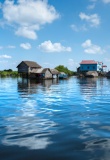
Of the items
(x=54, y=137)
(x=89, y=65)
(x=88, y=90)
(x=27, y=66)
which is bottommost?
(x=54, y=137)

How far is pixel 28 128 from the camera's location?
9906 mm

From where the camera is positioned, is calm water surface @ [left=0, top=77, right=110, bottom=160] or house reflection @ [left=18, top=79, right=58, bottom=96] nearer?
calm water surface @ [left=0, top=77, right=110, bottom=160]

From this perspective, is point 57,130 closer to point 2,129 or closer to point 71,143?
point 71,143

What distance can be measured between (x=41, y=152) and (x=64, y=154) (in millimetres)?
736

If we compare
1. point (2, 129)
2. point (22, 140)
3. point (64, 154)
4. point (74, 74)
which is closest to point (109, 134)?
point (64, 154)

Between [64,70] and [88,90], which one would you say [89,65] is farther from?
[88,90]

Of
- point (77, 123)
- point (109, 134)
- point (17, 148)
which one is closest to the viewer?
point (17, 148)

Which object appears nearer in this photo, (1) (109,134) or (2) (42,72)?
(1) (109,134)

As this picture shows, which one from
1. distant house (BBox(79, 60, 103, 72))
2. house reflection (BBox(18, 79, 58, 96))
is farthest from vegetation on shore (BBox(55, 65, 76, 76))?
house reflection (BBox(18, 79, 58, 96))

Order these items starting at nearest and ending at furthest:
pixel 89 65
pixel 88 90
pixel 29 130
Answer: pixel 29 130, pixel 88 90, pixel 89 65

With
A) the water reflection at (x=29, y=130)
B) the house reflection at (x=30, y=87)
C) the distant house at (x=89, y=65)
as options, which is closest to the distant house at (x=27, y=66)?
the distant house at (x=89, y=65)

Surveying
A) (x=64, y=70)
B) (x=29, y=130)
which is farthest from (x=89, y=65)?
(x=29, y=130)

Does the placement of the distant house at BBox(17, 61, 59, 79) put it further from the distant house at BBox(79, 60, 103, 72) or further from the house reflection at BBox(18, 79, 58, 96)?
the distant house at BBox(79, 60, 103, 72)

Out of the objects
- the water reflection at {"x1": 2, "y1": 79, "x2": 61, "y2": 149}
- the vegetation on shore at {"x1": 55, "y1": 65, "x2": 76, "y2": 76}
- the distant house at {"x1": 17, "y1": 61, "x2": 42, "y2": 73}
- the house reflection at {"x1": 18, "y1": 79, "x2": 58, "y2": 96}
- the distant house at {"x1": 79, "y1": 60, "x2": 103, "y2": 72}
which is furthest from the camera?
the vegetation on shore at {"x1": 55, "y1": 65, "x2": 76, "y2": 76}
